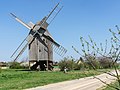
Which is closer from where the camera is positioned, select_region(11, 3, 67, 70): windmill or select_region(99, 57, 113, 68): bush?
select_region(99, 57, 113, 68): bush

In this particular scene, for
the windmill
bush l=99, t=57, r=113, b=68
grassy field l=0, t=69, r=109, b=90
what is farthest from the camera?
the windmill

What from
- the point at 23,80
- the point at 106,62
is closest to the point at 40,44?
the point at 23,80

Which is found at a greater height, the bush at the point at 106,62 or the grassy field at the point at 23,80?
the grassy field at the point at 23,80

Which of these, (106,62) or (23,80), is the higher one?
(23,80)

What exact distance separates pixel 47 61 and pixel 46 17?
878 cm

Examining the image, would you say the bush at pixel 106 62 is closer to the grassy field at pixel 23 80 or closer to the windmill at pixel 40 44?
the grassy field at pixel 23 80

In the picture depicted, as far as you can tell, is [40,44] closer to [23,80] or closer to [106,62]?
[23,80]

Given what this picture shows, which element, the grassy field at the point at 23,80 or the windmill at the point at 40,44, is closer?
the grassy field at the point at 23,80

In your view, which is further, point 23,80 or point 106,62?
point 23,80

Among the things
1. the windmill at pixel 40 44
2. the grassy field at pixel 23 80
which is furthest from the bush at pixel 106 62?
the windmill at pixel 40 44

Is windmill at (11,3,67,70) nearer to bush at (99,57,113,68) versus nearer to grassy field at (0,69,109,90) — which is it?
grassy field at (0,69,109,90)

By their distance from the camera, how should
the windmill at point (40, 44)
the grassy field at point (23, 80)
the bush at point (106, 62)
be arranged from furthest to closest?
1. the windmill at point (40, 44)
2. the grassy field at point (23, 80)
3. the bush at point (106, 62)

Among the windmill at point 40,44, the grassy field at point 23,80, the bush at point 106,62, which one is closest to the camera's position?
the bush at point 106,62

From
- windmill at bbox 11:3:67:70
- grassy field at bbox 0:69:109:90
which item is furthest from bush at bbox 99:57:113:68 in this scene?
windmill at bbox 11:3:67:70
